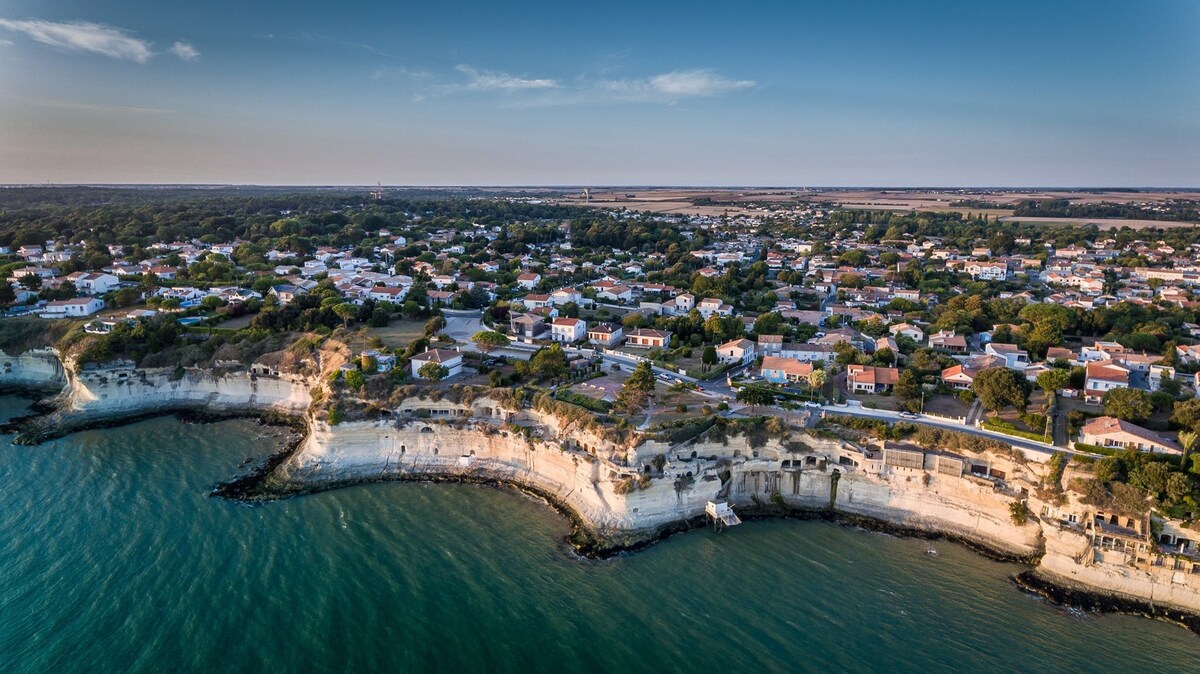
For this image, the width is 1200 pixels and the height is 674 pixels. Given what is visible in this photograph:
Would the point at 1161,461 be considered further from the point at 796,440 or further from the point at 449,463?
the point at 449,463

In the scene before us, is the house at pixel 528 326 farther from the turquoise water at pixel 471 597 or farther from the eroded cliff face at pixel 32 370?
the eroded cliff face at pixel 32 370

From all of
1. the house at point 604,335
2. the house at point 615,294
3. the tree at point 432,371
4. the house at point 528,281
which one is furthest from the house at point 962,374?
the house at point 528,281

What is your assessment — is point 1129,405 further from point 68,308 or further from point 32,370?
point 68,308

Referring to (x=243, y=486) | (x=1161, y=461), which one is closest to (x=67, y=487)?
(x=243, y=486)

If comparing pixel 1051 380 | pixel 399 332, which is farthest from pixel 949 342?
pixel 399 332

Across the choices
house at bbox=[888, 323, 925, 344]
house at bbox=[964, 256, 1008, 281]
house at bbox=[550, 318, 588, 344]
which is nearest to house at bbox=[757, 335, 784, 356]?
house at bbox=[888, 323, 925, 344]

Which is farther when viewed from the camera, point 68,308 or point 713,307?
point 713,307
